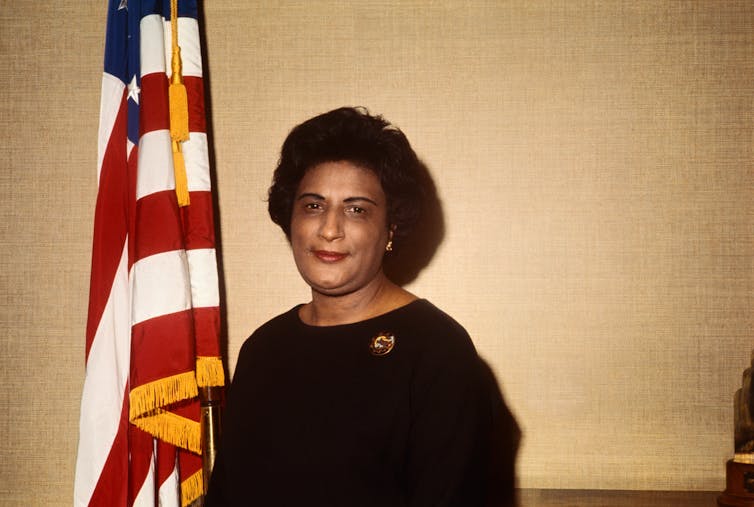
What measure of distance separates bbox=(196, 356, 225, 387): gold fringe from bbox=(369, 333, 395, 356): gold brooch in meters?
0.72

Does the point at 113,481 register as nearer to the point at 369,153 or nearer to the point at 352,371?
the point at 352,371

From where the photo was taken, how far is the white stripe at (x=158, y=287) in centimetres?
194

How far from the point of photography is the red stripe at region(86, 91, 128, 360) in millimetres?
2025

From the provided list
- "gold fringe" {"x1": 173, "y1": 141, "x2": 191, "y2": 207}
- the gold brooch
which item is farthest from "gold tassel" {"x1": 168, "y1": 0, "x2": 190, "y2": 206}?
the gold brooch

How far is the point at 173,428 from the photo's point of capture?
6.43ft

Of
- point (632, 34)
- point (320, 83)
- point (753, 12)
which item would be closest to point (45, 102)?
point (320, 83)

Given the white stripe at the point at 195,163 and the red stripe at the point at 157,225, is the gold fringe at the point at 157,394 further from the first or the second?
the white stripe at the point at 195,163

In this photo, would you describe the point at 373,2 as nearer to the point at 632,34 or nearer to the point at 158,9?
the point at 158,9

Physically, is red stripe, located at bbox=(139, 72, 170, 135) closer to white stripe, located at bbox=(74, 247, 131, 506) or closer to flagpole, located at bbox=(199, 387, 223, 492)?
white stripe, located at bbox=(74, 247, 131, 506)

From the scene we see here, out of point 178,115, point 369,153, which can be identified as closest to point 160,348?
point 178,115

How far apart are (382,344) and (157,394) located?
30.6 inches

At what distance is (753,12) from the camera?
226 centimetres

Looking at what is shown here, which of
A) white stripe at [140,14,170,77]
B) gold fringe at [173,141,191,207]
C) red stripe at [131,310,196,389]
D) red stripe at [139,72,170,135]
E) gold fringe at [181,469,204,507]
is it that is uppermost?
white stripe at [140,14,170,77]

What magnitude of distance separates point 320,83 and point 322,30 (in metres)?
0.19
